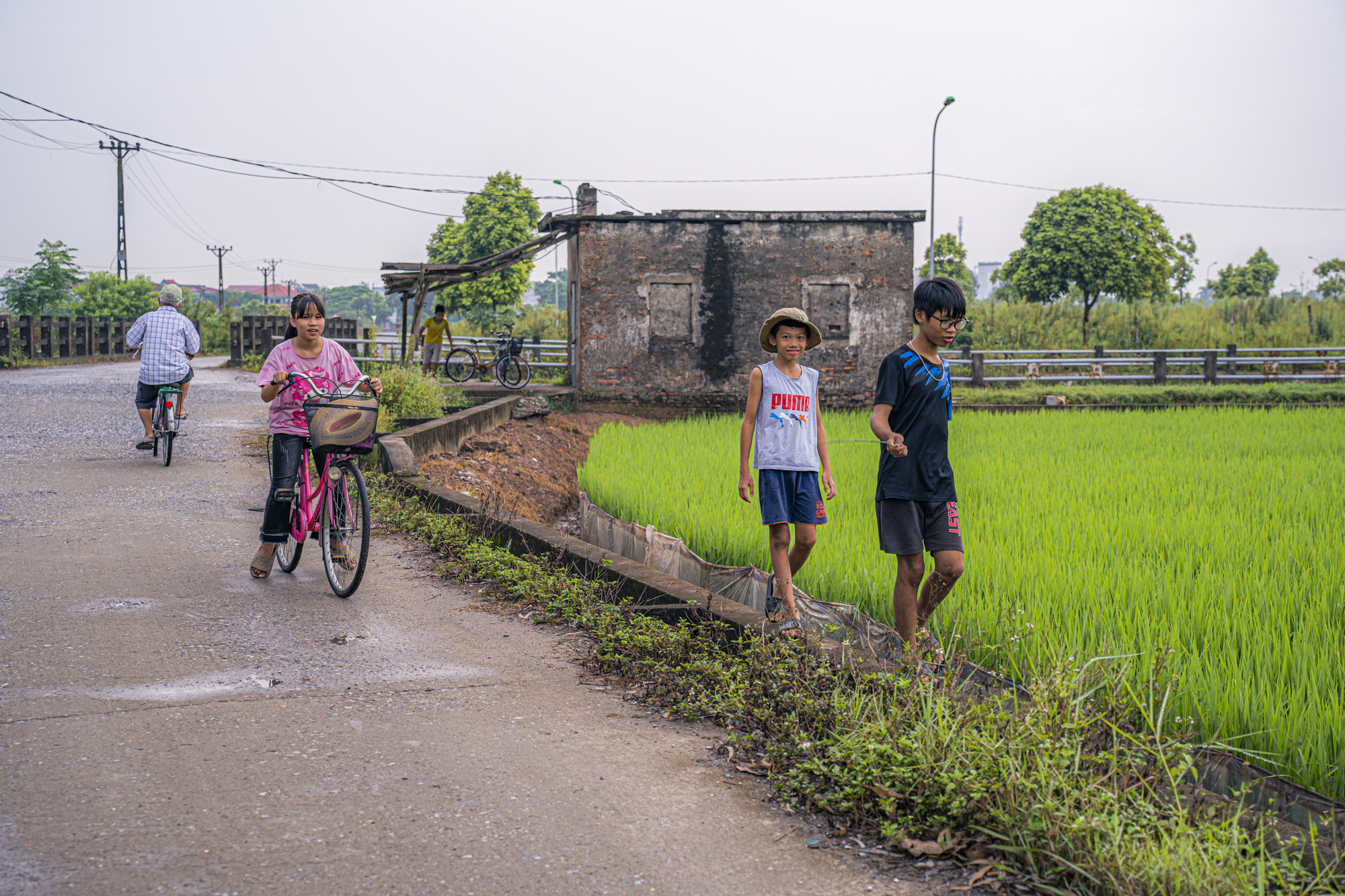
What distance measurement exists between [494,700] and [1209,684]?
8.79 feet

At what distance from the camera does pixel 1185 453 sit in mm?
11586

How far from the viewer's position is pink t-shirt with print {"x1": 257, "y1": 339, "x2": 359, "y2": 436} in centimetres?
576

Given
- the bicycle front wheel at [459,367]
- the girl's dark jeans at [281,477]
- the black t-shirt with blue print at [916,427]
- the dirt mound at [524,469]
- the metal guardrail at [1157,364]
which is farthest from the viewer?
the metal guardrail at [1157,364]

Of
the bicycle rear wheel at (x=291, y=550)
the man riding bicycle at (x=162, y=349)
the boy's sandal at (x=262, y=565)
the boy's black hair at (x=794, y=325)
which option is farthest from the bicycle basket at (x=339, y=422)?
the man riding bicycle at (x=162, y=349)

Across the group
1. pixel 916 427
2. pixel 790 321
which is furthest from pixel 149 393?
pixel 916 427

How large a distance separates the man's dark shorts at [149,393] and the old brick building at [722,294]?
1103cm

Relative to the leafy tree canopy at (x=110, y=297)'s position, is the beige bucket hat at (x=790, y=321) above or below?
below

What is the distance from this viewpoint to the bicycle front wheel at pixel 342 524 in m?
5.70

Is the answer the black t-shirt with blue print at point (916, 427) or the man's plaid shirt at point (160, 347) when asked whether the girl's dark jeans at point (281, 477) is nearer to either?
the black t-shirt with blue print at point (916, 427)

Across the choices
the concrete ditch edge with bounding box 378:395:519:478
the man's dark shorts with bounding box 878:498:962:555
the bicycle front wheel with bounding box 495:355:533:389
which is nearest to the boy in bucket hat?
the man's dark shorts with bounding box 878:498:962:555

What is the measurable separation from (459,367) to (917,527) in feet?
65.0

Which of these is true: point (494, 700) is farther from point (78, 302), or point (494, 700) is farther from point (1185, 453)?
point (78, 302)

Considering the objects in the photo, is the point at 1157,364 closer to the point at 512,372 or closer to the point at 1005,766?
the point at 512,372

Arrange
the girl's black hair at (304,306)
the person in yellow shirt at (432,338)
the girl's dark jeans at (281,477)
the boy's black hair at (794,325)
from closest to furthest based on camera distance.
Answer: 1. the boy's black hair at (794,325)
2. the girl's black hair at (304,306)
3. the girl's dark jeans at (281,477)
4. the person in yellow shirt at (432,338)
